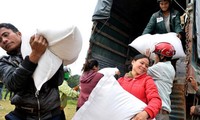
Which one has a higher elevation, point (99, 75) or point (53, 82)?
point (53, 82)

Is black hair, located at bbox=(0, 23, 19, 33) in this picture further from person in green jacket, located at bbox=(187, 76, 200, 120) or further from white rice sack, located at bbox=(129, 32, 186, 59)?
white rice sack, located at bbox=(129, 32, 186, 59)

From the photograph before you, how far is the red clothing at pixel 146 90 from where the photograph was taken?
6.31 ft

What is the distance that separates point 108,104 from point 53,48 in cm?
67

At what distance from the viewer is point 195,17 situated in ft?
10.9

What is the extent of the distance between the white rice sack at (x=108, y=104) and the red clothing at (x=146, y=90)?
0.07 meters

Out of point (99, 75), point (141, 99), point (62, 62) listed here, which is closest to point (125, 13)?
point (99, 75)

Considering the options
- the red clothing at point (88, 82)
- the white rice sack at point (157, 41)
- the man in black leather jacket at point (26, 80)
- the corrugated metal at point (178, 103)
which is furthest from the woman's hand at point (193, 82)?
the man in black leather jacket at point (26, 80)

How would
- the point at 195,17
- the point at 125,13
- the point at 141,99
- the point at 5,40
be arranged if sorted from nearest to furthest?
the point at 5,40 < the point at 141,99 < the point at 195,17 < the point at 125,13

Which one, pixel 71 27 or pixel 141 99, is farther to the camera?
pixel 141 99

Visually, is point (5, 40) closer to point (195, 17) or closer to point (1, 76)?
point (1, 76)

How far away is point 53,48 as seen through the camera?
1541 millimetres

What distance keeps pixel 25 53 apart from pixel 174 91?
243 cm

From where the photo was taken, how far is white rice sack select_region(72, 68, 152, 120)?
1962 millimetres

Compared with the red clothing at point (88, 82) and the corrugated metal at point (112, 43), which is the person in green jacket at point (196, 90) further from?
the corrugated metal at point (112, 43)
